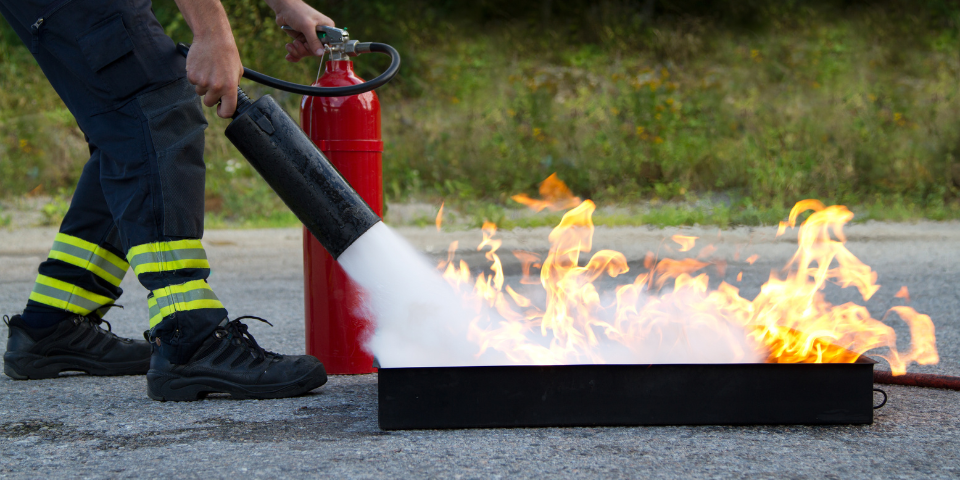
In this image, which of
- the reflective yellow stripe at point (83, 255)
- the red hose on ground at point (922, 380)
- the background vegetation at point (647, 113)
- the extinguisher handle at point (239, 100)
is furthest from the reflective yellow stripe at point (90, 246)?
the background vegetation at point (647, 113)

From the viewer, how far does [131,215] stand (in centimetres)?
222

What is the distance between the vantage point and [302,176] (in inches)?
84.4

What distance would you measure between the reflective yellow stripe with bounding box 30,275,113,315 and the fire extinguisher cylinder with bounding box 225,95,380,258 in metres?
0.87

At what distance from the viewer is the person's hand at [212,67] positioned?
2131 millimetres

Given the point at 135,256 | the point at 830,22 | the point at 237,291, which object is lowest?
the point at 237,291

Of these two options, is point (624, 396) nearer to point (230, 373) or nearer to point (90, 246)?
point (230, 373)

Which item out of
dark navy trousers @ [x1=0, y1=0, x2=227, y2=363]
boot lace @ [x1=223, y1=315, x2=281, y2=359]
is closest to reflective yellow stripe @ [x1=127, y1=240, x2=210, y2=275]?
dark navy trousers @ [x1=0, y1=0, x2=227, y2=363]

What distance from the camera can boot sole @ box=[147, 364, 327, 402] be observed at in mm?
2287

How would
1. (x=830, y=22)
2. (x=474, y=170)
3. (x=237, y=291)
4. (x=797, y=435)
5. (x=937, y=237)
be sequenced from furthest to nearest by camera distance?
(x=830, y=22) < (x=474, y=170) < (x=937, y=237) < (x=237, y=291) < (x=797, y=435)

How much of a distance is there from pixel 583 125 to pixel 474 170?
137cm

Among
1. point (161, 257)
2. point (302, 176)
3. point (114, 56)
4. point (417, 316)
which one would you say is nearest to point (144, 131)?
point (114, 56)

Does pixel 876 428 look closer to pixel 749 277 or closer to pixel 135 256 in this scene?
pixel 135 256

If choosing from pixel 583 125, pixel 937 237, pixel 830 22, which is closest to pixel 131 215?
pixel 937 237

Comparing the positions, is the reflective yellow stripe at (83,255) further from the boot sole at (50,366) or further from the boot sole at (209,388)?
the boot sole at (209,388)
